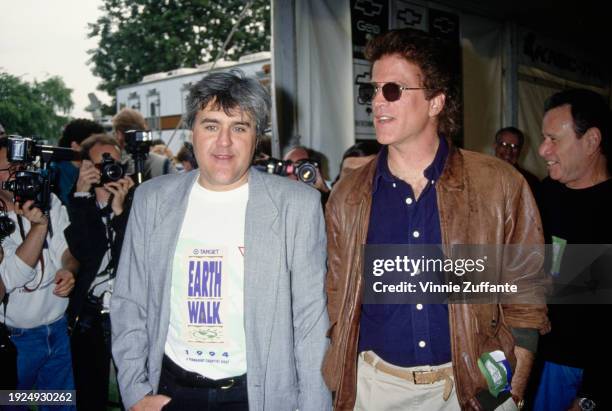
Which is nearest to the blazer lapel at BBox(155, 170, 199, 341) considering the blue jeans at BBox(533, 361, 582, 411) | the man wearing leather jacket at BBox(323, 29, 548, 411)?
the man wearing leather jacket at BBox(323, 29, 548, 411)

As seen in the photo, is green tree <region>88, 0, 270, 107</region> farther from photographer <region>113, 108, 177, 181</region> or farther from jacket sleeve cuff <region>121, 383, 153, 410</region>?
jacket sleeve cuff <region>121, 383, 153, 410</region>

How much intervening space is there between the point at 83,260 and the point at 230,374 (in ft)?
5.77

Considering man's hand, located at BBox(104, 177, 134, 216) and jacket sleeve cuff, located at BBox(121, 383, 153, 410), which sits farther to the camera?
man's hand, located at BBox(104, 177, 134, 216)

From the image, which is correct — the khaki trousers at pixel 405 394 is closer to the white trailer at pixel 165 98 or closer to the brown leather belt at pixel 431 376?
the brown leather belt at pixel 431 376

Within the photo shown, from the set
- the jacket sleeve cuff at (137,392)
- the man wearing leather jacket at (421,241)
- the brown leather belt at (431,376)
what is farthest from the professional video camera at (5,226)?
the brown leather belt at (431,376)

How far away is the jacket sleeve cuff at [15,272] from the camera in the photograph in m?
2.90

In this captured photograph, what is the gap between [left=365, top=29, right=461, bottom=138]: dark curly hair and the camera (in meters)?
2.22

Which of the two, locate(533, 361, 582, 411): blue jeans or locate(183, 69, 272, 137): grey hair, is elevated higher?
locate(183, 69, 272, 137): grey hair

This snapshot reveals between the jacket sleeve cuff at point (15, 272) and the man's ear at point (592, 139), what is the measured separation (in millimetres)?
3378

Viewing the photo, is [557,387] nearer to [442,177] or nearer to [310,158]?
[442,177]

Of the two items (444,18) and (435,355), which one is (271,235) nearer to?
(435,355)

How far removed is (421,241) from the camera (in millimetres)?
2072

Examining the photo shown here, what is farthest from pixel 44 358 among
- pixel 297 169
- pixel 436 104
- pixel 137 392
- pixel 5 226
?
pixel 436 104

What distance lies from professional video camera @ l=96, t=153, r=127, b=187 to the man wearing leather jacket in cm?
186
